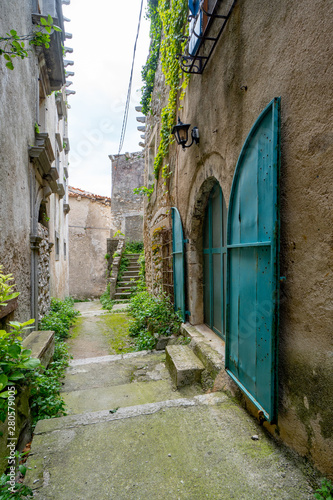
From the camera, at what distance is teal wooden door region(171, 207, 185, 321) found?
4113 millimetres

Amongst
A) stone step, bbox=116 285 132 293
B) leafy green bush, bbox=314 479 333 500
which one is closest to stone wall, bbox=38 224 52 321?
stone step, bbox=116 285 132 293

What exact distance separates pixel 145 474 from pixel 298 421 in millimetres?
958

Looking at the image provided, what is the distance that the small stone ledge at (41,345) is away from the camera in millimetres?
3045

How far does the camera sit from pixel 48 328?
4926mm

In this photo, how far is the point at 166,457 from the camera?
1.67 m

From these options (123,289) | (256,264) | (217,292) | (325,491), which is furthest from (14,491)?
(123,289)

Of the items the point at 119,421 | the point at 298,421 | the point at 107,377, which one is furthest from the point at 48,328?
the point at 298,421

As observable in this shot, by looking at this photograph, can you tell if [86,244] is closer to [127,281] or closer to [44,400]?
[127,281]

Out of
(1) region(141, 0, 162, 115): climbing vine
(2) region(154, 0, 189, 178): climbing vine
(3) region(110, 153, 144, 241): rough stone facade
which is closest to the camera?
(2) region(154, 0, 189, 178): climbing vine

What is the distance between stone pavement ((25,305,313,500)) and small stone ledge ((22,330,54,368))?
1147mm

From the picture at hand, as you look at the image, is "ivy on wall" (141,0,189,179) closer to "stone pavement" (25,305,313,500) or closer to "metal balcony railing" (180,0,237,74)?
"metal balcony railing" (180,0,237,74)

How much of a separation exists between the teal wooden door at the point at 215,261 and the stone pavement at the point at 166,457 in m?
1.25

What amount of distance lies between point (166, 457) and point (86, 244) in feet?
48.3

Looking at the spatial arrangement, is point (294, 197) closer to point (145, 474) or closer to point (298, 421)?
point (298, 421)
